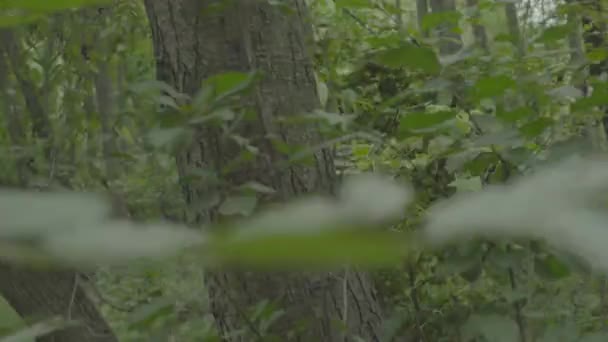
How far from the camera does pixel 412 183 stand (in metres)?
1.56

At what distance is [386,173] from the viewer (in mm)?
1574

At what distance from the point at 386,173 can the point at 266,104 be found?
324 mm

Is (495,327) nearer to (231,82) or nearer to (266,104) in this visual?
(231,82)

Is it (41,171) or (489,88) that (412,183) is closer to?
(489,88)

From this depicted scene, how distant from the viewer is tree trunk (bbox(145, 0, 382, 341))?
1515 millimetres

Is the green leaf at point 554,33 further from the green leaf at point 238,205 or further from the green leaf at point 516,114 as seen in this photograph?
the green leaf at point 238,205

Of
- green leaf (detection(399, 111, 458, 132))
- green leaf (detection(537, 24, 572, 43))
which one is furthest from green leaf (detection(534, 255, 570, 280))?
green leaf (detection(537, 24, 572, 43))

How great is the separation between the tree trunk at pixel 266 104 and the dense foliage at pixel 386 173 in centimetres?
10

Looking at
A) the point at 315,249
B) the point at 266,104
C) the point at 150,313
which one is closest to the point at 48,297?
the point at 266,104

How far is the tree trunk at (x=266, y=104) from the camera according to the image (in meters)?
→ 1.51

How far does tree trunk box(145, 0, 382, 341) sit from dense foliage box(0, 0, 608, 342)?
10cm

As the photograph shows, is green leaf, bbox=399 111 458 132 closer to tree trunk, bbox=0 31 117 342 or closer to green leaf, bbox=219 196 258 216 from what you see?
green leaf, bbox=219 196 258 216

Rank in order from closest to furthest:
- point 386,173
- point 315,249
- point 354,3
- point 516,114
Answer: point 315,249, point 516,114, point 354,3, point 386,173

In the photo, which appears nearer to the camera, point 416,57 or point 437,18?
point 416,57
